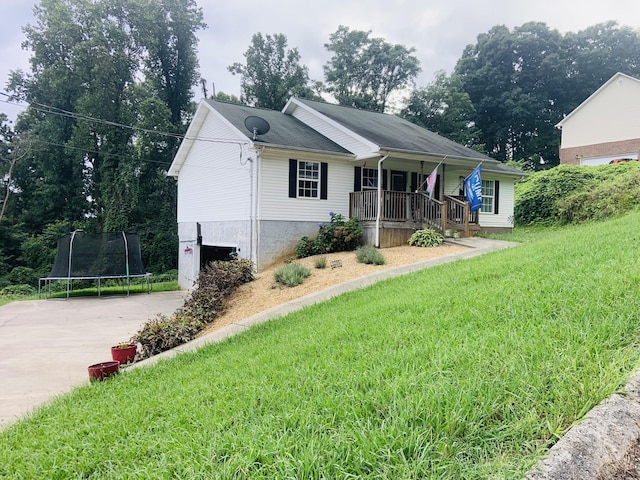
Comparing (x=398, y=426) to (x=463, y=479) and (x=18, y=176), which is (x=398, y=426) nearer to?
(x=463, y=479)

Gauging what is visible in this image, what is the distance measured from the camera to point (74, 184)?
95.3ft

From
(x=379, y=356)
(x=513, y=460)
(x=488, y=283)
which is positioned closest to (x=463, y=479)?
(x=513, y=460)

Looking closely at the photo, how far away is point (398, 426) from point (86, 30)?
3332 centimetres

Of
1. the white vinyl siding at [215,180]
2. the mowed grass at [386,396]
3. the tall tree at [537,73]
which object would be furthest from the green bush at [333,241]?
the tall tree at [537,73]

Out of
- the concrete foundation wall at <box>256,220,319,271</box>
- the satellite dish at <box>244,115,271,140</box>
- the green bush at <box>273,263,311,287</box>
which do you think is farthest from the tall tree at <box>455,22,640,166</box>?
the green bush at <box>273,263,311,287</box>

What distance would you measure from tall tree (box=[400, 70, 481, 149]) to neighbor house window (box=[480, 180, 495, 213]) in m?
16.8

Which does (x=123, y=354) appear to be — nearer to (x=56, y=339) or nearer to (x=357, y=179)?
(x=56, y=339)

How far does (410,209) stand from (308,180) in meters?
3.69

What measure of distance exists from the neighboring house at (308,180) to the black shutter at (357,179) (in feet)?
0.12

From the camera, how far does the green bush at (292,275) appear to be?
9.96m

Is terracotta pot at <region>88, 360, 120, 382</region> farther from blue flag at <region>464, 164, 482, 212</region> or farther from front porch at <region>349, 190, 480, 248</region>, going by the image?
blue flag at <region>464, 164, 482, 212</region>

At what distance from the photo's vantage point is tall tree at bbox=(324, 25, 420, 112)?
33.8 metres

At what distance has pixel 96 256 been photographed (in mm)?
16953

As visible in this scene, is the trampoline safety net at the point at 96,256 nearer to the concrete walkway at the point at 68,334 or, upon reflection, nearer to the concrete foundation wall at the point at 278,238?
the concrete walkway at the point at 68,334
